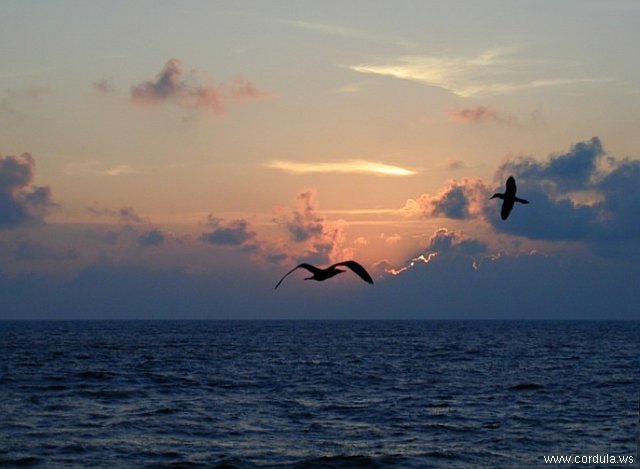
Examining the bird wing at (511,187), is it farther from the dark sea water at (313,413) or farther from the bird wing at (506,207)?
the dark sea water at (313,413)

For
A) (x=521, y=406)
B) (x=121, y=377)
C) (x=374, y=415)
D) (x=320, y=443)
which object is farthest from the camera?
(x=121, y=377)

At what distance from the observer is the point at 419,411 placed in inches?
1853

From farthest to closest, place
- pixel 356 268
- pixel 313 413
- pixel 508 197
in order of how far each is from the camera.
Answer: pixel 313 413 → pixel 508 197 → pixel 356 268

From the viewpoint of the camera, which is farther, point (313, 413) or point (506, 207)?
point (313, 413)

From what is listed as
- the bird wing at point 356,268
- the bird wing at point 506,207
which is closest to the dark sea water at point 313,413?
the bird wing at point 506,207

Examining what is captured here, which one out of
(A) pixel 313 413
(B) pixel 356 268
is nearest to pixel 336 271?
(B) pixel 356 268

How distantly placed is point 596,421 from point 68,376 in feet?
→ 126

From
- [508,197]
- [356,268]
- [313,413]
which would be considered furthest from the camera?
[313,413]

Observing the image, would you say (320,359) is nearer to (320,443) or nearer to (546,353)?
(546,353)

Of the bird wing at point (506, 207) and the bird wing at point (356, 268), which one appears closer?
the bird wing at point (356, 268)

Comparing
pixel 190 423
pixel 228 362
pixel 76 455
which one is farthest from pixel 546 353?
pixel 76 455

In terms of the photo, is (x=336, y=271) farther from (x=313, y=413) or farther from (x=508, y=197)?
(x=313, y=413)

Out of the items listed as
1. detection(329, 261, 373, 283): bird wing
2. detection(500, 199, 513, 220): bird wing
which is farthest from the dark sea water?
detection(329, 261, 373, 283): bird wing

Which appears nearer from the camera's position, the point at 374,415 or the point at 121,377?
the point at 374,415
